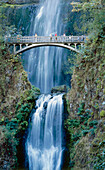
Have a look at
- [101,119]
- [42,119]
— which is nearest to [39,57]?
[42,119]

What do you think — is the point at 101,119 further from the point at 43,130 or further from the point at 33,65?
the point at 33,65

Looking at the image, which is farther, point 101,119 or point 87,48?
point 87,48

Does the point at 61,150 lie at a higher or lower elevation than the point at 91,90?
lower

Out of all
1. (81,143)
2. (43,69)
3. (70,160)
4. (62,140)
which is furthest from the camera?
(43,69)

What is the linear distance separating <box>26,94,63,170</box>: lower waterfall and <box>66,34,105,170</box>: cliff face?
858mm

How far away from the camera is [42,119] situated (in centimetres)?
1638

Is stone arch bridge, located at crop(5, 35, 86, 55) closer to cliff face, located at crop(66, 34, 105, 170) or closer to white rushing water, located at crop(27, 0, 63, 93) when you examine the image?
cliff face, located at crop(66, 34, 105, 170)

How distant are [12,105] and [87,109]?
5.96 m

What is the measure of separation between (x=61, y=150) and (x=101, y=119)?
441 cm

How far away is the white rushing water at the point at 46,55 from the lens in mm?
25922

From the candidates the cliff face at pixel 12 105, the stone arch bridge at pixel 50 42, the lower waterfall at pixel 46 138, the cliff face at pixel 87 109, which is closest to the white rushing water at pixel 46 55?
the stone arch bridge at pixel 50 42

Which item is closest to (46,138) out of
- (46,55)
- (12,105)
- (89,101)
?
(12,105)

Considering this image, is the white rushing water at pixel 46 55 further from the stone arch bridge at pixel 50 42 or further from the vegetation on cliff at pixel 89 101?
the vegetation on cliff at pixel 89 101

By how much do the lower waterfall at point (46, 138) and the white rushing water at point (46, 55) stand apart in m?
8.72
